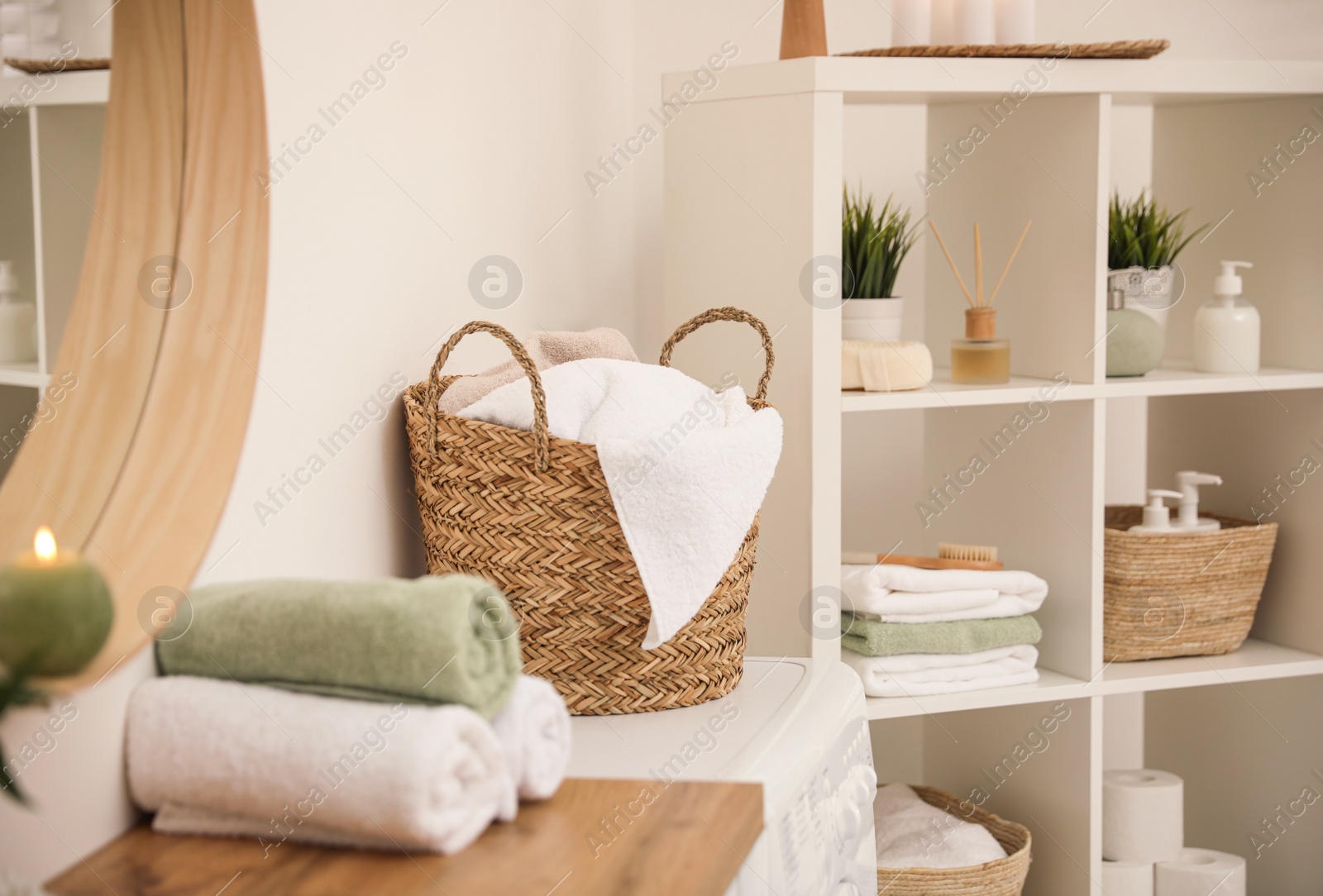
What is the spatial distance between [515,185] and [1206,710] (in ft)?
4.82

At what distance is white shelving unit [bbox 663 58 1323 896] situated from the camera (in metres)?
1.50

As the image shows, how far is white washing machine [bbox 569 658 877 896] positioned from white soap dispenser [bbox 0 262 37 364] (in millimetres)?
462

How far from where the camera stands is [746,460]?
100 cm

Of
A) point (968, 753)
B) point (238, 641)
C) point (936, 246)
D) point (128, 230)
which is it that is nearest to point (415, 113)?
point (128, 230)

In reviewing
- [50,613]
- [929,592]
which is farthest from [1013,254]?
[50,613]

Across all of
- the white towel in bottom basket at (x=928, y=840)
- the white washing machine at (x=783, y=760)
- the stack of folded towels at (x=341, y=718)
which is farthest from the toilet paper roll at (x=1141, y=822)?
the stack of folded towels at (x=341, y=718)

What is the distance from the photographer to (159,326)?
2.55ft

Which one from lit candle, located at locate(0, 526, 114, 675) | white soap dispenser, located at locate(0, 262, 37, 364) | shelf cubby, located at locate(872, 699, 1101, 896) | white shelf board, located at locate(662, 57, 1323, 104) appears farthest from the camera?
shelf cubby, located at locate(872, 699, 1101, 896)

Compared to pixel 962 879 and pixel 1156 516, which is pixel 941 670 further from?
pixel 1156 516

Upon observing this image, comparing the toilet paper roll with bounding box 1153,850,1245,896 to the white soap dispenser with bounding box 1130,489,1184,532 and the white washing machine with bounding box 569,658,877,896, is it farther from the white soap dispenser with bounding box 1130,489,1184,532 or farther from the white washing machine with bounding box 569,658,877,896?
the white washing machine with bounding box 569,658,877,896

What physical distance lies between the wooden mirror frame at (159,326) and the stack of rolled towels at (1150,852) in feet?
4.92

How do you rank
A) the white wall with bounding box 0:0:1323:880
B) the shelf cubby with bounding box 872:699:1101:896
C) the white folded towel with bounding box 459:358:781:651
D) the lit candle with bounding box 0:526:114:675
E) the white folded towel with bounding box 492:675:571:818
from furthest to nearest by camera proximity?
the shelf cubby with bounding box 872:699:1101:896 → the white folded towel with bounding box 459:358:781:651 → the white wall with bounding box 0:0:1323:880 → the white folded towel with bounding box 492:675:571:818 → the lit candle with bounding box 0:526:114:675

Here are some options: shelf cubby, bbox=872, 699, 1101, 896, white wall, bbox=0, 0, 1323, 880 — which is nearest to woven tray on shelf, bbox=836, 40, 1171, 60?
white wall, bbox=0, 0, 1323, 880

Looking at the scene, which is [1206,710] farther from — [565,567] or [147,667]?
[147,667]
